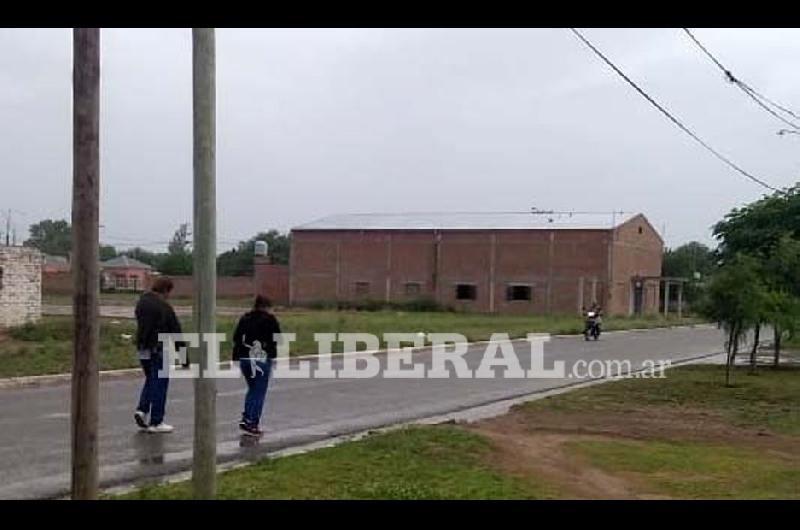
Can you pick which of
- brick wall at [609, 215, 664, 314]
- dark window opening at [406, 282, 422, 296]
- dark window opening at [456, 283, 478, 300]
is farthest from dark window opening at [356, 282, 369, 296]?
brick wall at [609, 215, 664, 314]

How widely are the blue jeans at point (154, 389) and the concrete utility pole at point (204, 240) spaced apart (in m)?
4.66

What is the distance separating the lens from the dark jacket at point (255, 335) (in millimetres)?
11633

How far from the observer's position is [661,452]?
1127 centimetres

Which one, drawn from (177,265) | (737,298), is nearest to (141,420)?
(737,298)

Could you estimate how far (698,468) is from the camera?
33.2ft

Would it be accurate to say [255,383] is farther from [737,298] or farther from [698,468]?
[737,298]

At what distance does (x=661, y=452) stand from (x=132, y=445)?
19.3 feet

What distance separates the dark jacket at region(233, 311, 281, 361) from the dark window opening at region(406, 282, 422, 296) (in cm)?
6565

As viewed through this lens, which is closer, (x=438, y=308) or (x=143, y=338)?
(x=143, y=338)

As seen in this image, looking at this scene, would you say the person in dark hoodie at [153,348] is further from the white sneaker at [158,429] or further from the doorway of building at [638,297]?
the doorway of building at [638,297]

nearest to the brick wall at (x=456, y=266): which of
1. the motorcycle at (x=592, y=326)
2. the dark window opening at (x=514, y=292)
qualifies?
the dark window opening at (x=514, y=292)

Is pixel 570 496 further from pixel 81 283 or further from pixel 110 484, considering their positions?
pixel 81 283

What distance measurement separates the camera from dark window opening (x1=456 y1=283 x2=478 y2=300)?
75.7 metres

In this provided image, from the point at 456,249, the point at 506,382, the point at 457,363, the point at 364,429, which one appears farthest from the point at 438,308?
the point at 364,429
